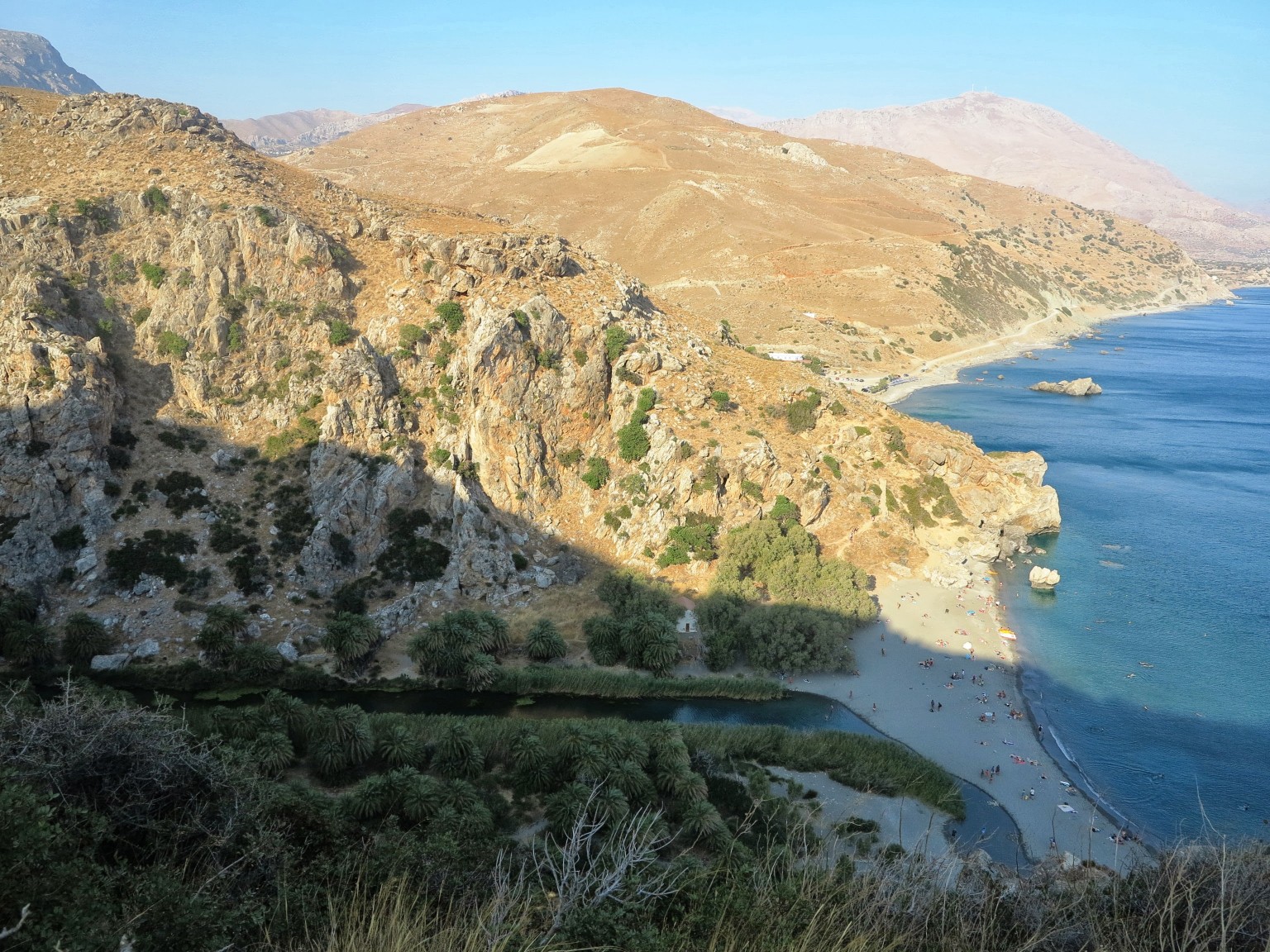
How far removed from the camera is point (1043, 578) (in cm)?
5916

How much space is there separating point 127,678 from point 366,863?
120 ft

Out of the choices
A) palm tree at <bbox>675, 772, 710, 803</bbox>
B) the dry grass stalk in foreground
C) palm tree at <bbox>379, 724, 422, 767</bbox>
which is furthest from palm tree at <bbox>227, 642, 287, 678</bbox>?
the dry grass stalk in foreground

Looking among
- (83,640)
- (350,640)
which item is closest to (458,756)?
(350,640)

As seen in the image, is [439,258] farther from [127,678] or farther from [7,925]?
[7,925]

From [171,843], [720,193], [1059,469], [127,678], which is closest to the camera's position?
[171,843]

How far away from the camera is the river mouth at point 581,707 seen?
4400 cm

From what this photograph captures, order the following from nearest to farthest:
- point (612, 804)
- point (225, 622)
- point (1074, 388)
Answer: point (612, 804) < point (225, 622) < point (1074, 388)

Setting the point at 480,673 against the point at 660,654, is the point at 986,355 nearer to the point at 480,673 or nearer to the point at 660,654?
the point at 660,654

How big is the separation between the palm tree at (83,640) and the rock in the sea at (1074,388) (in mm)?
132065

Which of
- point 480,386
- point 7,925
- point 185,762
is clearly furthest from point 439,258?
point 7,925

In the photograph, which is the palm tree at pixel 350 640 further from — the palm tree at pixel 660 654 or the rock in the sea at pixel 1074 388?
the rock in the sea at pixel 1074 388

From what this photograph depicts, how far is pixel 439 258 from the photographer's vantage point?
6412 cm

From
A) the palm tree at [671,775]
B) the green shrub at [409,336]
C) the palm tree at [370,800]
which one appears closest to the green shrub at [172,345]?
the green shrub at [409,336]

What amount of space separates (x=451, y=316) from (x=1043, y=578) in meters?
51.6
